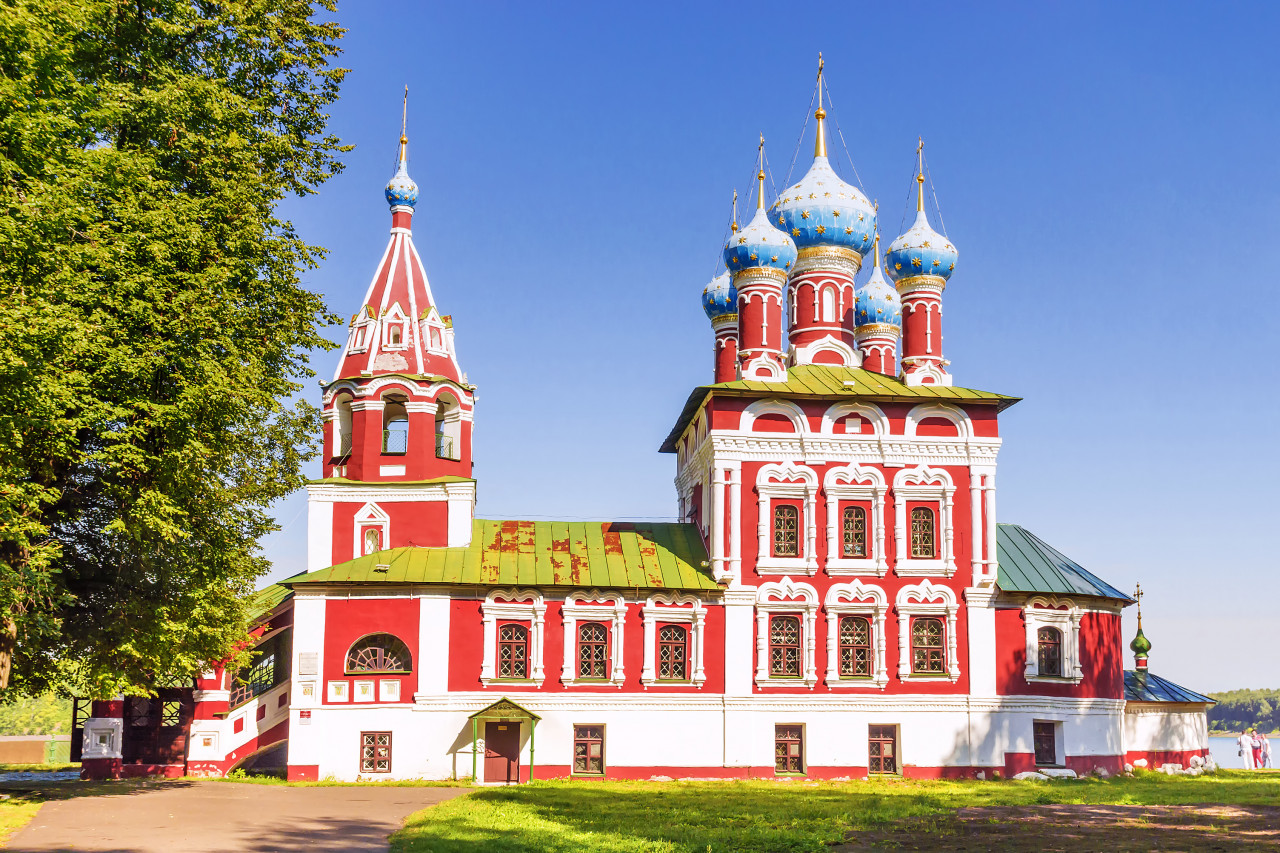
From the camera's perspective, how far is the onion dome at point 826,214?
29.6 m

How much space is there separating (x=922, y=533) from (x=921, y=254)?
730 centimetres

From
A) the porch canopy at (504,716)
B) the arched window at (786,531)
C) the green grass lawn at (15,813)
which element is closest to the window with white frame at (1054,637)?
the arched window at (786,531)

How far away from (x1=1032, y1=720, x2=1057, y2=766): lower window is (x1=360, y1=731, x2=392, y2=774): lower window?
1437 centimetres

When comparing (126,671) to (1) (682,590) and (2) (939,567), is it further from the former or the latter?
(2) (939,567)

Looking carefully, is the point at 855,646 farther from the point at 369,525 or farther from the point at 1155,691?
the point at 369,525

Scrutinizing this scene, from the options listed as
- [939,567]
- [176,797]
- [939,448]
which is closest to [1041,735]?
[939,567]

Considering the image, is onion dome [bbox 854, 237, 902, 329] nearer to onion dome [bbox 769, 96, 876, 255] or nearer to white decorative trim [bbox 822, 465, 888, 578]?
onion dome [bbox 769, 96, 876, 255]

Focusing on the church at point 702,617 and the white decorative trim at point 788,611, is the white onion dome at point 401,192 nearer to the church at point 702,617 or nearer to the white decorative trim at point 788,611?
the church at point 702,617

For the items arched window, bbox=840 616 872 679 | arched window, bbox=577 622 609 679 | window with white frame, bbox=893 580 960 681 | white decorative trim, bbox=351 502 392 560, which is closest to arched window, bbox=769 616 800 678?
arched window, bbox=840 616 872 679

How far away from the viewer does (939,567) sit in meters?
26.2

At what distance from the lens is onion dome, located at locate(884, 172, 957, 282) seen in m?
29.0

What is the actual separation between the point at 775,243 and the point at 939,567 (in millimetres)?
8728

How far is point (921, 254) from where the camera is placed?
1140 inches

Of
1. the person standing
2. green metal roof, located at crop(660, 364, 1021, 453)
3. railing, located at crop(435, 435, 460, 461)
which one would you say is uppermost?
green metal roof, located at crop(660, 364, 1021, 453)
